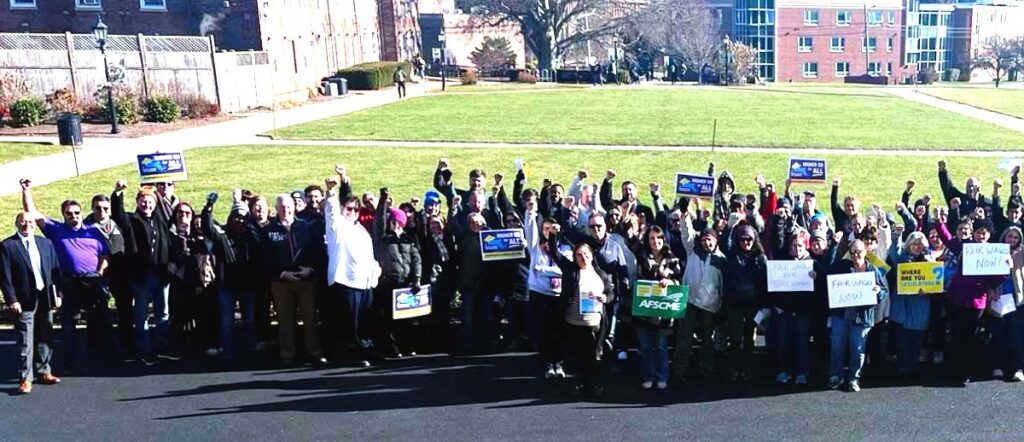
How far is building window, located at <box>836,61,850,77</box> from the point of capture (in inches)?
3595

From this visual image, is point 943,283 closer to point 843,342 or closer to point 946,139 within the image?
point 843,342

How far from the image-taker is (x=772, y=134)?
92.2 ft

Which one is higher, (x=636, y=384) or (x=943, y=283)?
(x=943, y=283)

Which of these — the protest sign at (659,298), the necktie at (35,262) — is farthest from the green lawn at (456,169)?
the protest sign at (659,298)

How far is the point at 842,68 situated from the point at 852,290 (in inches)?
3582

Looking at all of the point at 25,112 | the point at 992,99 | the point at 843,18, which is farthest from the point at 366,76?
the point at 843,18

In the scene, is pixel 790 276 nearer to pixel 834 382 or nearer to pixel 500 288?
pixel 834 382

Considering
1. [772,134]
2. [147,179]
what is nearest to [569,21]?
[772,134]

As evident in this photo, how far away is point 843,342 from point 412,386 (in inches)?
164

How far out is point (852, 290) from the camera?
26.3 feet

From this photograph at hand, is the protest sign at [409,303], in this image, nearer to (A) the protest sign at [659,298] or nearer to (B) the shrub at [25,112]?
(A) the protest sign at [659,298]

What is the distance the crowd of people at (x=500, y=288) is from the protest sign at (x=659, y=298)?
0.10m

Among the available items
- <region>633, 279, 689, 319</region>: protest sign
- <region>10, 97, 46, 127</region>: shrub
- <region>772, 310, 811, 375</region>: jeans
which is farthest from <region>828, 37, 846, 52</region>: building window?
<region>633, 279, 689, 319</region>: protest sign

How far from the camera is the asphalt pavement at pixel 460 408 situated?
7.45m
